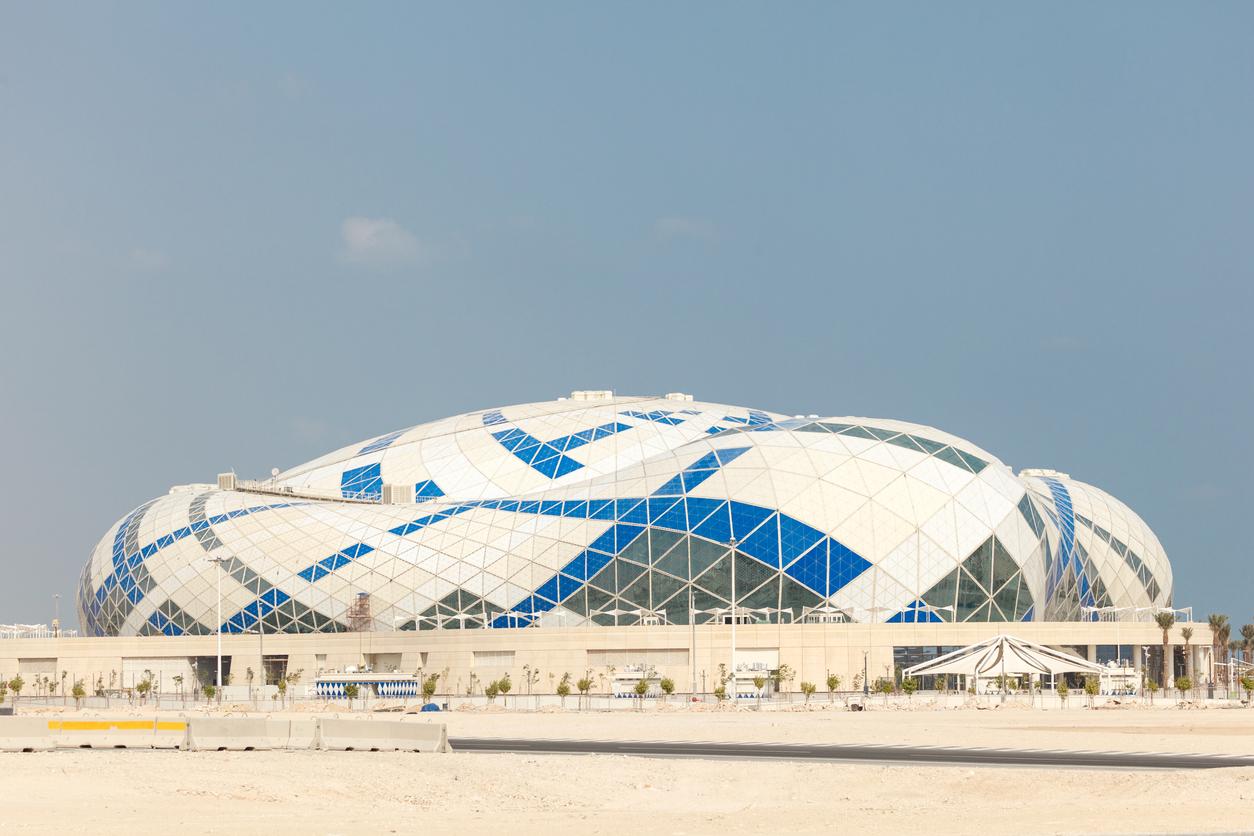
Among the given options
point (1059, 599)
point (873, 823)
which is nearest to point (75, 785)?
point (873, 823)

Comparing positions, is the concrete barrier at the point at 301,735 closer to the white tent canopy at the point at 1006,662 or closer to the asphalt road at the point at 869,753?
the asphalt road at the point at 869,753

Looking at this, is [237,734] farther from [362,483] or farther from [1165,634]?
[362,483]

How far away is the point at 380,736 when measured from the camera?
4366 cm

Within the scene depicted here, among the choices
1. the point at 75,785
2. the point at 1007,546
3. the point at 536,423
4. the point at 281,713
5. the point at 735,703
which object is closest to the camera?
the point at 75,785

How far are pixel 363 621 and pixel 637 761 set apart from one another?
68948 millimetres

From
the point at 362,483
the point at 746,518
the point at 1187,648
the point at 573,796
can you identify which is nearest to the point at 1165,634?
the point at 1187,648

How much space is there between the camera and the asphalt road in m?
43.3

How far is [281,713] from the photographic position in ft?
248

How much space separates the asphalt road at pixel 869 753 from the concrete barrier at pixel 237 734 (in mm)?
6356

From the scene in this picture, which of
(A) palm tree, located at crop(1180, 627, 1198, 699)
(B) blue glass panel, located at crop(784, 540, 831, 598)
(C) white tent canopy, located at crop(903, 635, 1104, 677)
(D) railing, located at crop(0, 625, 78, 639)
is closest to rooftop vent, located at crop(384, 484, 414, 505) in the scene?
(D) railing, located at crop(0, 625, 78, 639)

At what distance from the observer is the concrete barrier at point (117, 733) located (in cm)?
4497

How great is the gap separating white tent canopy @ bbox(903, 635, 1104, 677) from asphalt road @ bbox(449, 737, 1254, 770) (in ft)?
104

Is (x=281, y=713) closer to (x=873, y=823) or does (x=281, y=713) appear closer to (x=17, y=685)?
(x=17, y=685)

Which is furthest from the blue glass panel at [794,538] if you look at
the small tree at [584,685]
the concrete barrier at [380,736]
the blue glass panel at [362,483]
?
the concrete barrier at [380,736]
